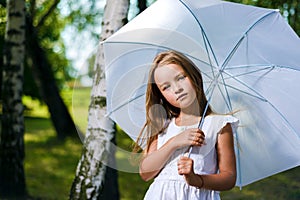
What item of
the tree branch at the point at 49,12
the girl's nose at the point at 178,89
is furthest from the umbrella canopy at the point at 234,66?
the tree branch at the point at 49,12

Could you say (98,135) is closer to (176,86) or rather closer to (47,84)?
(176,86)

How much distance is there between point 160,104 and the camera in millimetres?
3207

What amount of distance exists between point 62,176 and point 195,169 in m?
8.59

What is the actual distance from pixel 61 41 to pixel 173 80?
1098 cm

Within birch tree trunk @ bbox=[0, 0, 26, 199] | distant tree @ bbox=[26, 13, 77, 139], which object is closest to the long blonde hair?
birch tree trunk @ bbox=[0, 0, 26, 199]

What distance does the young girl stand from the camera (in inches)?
115

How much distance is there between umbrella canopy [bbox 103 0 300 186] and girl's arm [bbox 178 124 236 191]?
27cm

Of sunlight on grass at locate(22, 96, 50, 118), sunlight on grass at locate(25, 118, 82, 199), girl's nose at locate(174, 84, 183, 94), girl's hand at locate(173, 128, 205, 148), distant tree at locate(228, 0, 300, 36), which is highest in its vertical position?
girl's nose at locate(174, 84, 183, 94)

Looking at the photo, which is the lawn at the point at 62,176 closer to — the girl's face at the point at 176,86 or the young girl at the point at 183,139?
the young girl at the point at 183,139

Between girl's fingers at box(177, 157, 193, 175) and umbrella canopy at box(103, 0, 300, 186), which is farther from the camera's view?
umbrella canopy at box(103, 0, 300, 186)

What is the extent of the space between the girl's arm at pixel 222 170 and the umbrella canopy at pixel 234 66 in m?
0.27

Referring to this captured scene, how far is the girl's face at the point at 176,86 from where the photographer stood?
301 cm

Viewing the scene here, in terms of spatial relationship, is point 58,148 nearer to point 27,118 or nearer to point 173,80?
point 27,118

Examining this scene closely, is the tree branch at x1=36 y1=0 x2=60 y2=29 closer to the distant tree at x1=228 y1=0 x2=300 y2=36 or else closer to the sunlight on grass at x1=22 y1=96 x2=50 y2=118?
the sunlight on grass at x1=22 y1=96 x2=50 y2=118
